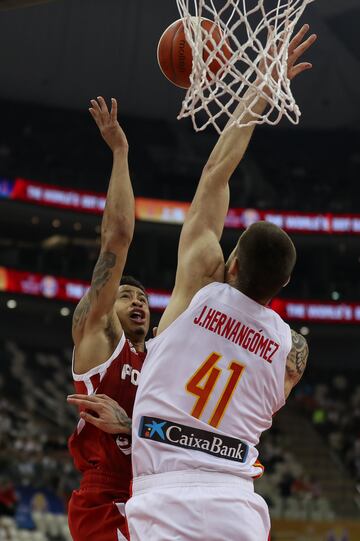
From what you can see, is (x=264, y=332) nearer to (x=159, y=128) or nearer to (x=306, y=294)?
(x=306, y=294)

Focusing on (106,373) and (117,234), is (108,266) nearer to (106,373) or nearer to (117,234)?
(117,234)

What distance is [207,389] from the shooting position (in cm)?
307

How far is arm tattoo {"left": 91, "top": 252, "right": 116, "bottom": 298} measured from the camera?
3791 millimetres

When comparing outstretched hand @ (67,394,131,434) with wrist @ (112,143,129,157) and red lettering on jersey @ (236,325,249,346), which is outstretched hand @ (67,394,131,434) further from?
wrist @ (112,143,129,157)

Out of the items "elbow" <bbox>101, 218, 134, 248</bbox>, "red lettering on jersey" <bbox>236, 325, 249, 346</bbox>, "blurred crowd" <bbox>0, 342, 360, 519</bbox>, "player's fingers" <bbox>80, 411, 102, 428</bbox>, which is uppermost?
"elbow" <bbox>101, 218, 134, 248</bbox>

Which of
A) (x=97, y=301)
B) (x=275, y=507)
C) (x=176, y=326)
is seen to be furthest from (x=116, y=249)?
(x=275, y=507)

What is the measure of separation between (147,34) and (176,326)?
21064 mm

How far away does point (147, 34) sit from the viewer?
76.0 ft

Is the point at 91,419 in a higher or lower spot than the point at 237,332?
lower

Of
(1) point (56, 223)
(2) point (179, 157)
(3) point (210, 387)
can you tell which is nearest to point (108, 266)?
(3) point (210, 387)

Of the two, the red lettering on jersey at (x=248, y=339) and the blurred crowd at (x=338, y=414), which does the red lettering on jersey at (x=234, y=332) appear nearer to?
the red lettering on jersey at (x=248, y=339)

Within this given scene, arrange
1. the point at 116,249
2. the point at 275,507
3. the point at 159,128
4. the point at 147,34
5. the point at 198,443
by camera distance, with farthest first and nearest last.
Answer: the point at 159,128
the point at 147,34
the point at 275,507
the point at 116,249
the point at 198,443

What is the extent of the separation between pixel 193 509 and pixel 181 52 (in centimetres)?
217

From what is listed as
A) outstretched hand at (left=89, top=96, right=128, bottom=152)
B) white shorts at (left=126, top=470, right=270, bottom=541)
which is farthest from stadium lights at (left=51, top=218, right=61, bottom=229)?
white shorts at (left=126, top=470, right=270, bottom=541)
